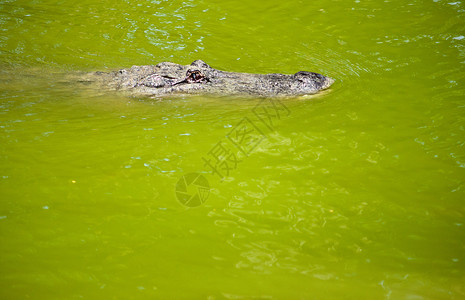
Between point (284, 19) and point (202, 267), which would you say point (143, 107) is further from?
point (284, 19)

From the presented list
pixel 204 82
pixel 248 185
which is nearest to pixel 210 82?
pixel 204 82

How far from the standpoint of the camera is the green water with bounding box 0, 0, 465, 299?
2752 millimetres

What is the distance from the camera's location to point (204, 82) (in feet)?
20.5

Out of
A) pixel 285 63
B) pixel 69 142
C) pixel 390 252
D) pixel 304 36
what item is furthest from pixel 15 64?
pixel 390 252

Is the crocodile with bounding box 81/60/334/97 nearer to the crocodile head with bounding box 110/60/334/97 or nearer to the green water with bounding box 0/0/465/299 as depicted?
the crocodile head with bounding box 110/60/334/97

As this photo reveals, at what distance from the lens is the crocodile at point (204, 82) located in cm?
583

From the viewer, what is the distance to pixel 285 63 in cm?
734

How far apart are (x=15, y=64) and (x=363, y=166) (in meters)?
6.06

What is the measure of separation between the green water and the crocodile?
26 centimetres

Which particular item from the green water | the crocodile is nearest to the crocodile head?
the crocodile

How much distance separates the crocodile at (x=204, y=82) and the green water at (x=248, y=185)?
0.86 ft

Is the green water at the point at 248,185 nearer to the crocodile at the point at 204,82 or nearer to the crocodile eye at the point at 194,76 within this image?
the crocodile at the point at 204,82

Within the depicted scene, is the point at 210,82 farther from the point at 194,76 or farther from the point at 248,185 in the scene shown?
the point at 248,185

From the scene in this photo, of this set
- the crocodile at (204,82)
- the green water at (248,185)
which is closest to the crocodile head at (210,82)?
the crocodile at (204,82)
